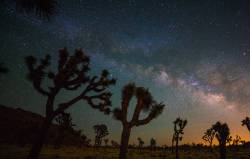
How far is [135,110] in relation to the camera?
51.8 feet

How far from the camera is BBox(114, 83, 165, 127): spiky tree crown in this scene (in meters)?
15.5

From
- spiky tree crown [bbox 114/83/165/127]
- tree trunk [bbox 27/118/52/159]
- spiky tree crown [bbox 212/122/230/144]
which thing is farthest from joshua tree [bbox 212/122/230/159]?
tree trunk [bbox 27/118/52/159]

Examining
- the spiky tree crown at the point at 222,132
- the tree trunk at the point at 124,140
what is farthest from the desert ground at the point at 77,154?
the tree trunk at the point at 124,140

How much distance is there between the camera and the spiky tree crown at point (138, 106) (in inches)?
611

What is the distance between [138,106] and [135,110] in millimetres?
360

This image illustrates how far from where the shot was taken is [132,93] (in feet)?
52.7

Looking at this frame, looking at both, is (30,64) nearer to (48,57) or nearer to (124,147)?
(48,57)

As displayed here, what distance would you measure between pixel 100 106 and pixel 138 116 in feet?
10.9

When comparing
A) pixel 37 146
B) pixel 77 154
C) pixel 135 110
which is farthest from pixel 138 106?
pixel 77 154

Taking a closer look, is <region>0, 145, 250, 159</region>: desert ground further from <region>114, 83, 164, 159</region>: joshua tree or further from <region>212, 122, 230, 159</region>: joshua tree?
<region>114, 83, 164, 159</region>: joshua tree

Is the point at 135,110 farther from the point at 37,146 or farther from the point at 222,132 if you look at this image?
the point at 222,132

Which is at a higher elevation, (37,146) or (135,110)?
(135,110)

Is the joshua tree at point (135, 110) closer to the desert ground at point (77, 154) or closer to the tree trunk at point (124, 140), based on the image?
the tree trunk at point (124, 140)

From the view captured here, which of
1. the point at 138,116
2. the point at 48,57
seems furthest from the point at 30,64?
the point at 138,116
